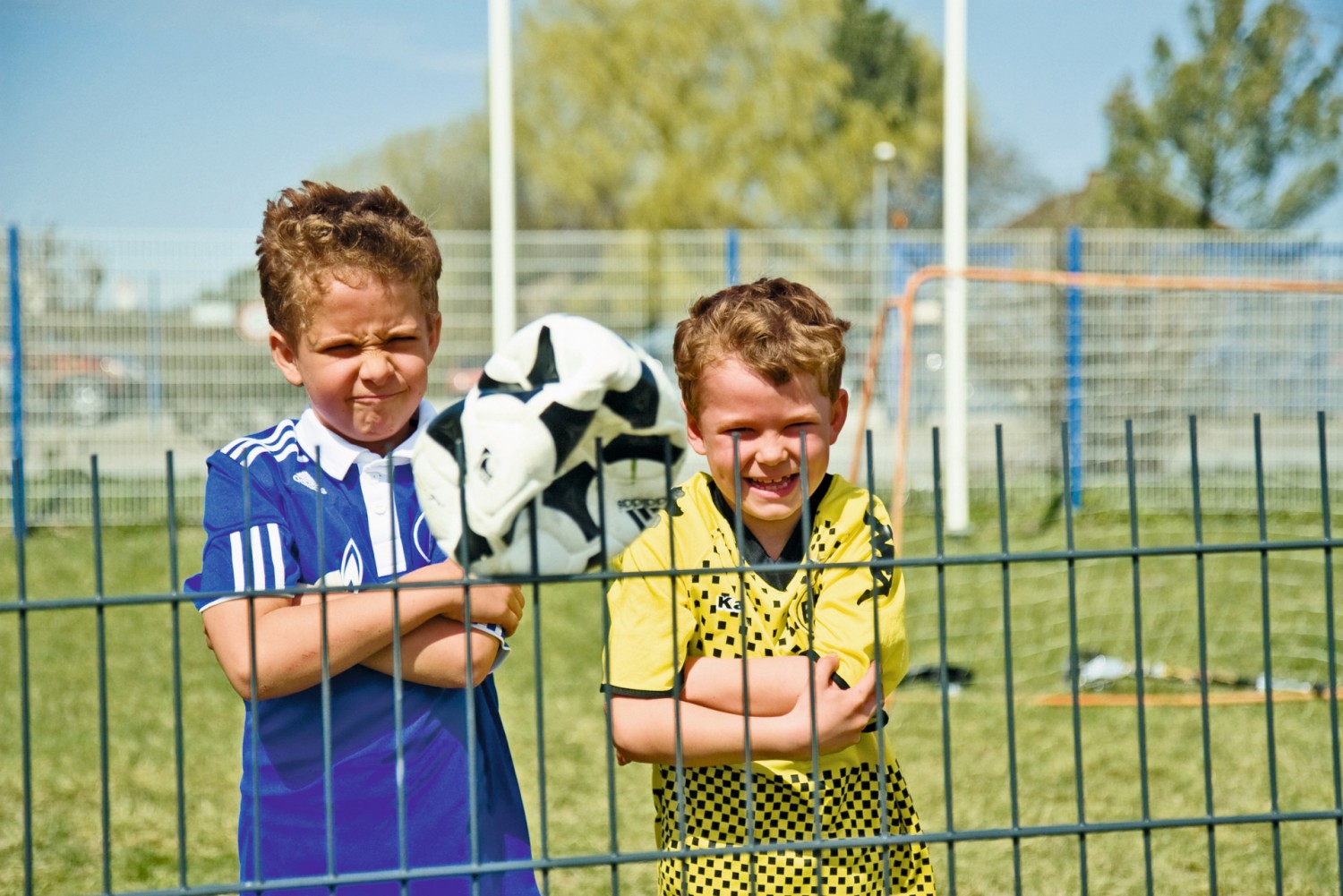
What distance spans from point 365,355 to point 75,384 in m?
10.2

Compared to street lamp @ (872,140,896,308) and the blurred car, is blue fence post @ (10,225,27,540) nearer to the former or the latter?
the blurred car

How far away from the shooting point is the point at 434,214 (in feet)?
7.29

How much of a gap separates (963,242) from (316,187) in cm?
813

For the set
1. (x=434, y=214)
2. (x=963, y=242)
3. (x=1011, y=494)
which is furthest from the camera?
(x=1011, y=494)

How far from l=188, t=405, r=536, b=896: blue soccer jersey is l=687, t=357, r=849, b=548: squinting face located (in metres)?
0.45

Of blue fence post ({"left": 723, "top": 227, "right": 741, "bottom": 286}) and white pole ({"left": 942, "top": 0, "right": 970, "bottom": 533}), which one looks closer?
white pole ({"left": 942, "top": 0, "right": 970, "bottom": 533})

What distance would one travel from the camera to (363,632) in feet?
5.29

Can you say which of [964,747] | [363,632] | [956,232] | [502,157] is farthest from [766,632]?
[956,232]

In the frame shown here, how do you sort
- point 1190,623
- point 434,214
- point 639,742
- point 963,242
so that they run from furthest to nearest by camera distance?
point 963,242
point 1190,623
point 434,214
point 639,742

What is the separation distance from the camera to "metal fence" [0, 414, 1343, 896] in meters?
1.64

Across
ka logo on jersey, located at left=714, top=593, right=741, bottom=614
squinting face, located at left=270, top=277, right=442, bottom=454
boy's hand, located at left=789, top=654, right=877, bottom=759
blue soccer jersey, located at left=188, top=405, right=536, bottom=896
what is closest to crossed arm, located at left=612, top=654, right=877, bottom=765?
boy's hand, located at left=789, top=654, right=877, bottom=759

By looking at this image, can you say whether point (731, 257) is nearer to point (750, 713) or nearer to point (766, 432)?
point (766, 432)

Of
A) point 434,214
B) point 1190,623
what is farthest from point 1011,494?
point 434,214

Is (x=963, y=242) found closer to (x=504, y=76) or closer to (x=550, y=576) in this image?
(x=504, y=76)
